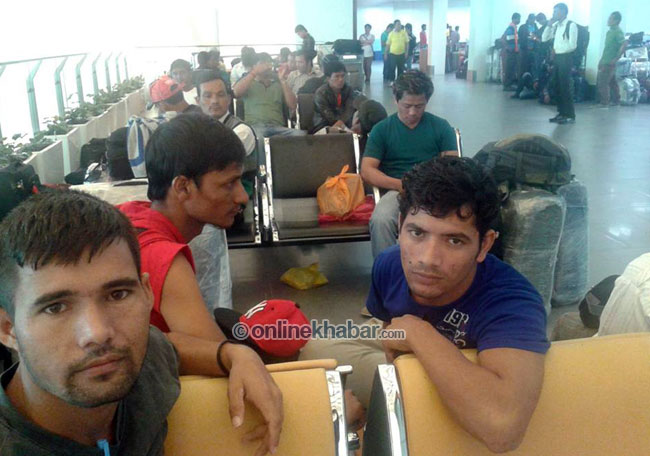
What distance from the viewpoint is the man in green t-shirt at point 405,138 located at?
11.9 ft

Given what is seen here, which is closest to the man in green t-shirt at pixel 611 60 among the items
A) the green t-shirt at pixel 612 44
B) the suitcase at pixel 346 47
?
the green t-shirt at pixel 612 44

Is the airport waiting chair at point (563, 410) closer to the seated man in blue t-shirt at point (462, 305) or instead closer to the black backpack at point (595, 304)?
the seated man in blue t-shirt at point (462, 305)

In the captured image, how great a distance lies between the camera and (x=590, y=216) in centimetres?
479

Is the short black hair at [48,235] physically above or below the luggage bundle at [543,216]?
above

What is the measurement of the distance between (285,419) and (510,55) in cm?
1554

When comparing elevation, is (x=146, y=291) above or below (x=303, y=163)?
above

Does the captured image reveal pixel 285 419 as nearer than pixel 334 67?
Yes

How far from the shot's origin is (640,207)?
16.3 ft

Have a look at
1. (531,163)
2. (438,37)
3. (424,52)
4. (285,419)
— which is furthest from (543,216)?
(424,52)

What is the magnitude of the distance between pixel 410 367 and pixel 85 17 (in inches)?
434

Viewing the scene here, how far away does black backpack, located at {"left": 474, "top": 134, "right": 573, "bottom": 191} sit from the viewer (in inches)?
126

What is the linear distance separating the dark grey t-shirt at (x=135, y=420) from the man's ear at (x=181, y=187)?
51 centimetres

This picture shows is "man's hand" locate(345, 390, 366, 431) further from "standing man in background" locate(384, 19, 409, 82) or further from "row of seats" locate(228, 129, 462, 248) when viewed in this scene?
"standing man in background" locate(384, 19, 409, 82)

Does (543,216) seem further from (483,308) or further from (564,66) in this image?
(564,66)
